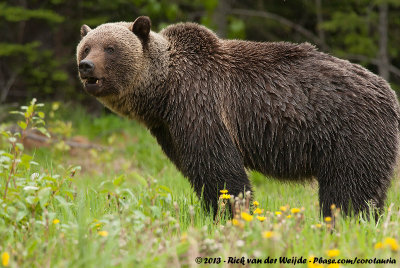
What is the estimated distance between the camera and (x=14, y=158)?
12.9 ft

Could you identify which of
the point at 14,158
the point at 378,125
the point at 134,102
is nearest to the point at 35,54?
the point at 134,102

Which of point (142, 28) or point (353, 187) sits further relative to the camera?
point (142, 28)

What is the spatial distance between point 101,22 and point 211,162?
20.4ft

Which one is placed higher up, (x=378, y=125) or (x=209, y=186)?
(x=378, y=125)

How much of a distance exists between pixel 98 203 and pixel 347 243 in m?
2.36

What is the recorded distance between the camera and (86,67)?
4.58 meters

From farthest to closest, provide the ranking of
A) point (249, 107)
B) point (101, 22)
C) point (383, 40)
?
1. point (383, 40)
2. point (101, 22)
3. point (249, 107)

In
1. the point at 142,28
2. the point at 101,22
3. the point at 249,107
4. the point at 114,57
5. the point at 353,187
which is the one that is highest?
the point at 101,22

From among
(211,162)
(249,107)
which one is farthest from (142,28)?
(211,162)

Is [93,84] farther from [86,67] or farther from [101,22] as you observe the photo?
[101,22]

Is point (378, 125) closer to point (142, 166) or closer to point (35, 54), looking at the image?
point (142, 166)

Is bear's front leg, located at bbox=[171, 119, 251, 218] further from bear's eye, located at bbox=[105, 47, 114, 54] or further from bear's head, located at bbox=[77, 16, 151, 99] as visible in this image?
bear's eye, located at bbox=[105, 47, 114, 54]

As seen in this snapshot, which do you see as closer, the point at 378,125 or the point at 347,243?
the point at 347,243

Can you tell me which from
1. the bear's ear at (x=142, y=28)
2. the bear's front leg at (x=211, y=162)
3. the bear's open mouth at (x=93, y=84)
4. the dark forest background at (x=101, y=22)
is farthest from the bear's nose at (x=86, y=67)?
the dark forest background at (x=101, y=22)
